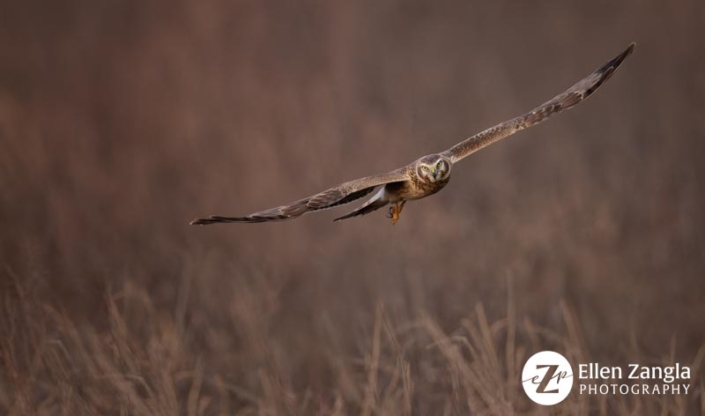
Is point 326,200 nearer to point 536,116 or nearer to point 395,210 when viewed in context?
point 395,210

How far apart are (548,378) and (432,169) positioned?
2504 millimetres

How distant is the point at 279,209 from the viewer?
11.0 ft

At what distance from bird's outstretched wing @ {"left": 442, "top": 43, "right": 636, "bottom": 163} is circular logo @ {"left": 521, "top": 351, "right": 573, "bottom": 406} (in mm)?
1269

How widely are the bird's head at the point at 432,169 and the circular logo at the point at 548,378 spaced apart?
6.05ft

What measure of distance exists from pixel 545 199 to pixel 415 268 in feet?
6.38

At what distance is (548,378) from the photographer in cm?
558

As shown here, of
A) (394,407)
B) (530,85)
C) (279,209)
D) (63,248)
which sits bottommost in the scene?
(394,407)

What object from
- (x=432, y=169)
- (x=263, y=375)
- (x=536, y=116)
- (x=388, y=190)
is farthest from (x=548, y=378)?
(x=432, y=169)

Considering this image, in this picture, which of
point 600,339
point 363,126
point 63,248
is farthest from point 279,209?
point 363,126

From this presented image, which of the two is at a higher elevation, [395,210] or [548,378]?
[395,210]

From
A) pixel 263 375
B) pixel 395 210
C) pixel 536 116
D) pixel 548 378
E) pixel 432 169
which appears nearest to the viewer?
pixel 432 169

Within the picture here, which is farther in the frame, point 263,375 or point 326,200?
point 263,375

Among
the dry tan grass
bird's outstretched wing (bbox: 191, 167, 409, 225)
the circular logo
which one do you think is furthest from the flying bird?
the circular logo

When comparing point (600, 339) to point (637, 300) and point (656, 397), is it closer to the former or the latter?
point (637, 300)
